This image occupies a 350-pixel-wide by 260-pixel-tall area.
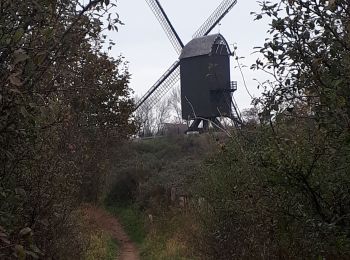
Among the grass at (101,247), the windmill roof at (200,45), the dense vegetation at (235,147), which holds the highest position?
the windmill roof at (200,45)

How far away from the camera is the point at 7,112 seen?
3186 millimetres

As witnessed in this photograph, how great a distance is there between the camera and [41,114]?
2.91 metres

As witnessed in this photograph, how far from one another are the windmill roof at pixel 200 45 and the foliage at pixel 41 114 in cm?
2694

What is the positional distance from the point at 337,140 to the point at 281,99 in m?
0.65

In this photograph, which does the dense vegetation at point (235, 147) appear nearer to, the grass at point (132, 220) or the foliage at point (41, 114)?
the foliage at point (41, 114)

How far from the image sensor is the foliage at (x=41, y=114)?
3.11 m

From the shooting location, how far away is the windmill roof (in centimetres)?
3687

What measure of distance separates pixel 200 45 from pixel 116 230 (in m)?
20.0

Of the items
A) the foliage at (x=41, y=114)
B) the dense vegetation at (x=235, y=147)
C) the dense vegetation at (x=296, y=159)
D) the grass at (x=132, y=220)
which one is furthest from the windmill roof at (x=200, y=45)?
the dense vegetation at (x=296, y=159)

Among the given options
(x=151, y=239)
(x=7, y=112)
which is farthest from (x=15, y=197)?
(x=151, y=239)

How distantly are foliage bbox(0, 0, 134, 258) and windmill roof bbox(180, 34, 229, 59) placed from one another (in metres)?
26.9

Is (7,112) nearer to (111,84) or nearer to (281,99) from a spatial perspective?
(281,99)

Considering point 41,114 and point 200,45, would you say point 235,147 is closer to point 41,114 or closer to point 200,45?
point 41,114

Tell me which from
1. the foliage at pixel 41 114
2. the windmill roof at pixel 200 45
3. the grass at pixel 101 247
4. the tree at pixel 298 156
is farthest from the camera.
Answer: the windmill roof at pixel 200 45
